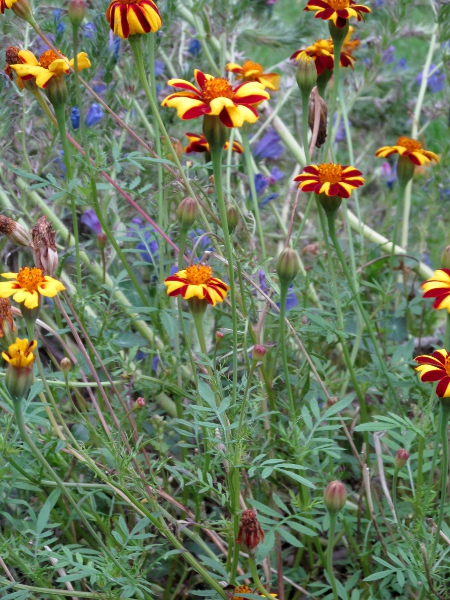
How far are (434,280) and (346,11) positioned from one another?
0.42 metres

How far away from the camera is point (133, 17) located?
2.94 feet

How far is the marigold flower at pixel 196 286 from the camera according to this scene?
89 cm

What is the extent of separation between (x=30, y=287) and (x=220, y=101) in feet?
0.95

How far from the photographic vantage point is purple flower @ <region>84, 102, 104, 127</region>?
143 cm

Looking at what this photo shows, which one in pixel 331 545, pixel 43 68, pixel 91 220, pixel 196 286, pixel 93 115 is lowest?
pixel 331 545

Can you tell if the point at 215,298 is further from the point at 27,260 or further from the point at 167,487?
the point at 27,260

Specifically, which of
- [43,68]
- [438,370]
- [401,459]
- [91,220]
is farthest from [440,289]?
[91,220]

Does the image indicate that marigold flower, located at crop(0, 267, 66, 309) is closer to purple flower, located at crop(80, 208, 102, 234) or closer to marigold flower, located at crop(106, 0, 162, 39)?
marigold flower, located at crop(106, 0, 162, 39)

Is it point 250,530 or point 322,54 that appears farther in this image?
point 322,54

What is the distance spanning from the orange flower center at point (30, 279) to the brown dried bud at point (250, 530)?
34 centimetres

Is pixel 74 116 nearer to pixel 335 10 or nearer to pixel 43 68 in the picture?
pixel 43 68

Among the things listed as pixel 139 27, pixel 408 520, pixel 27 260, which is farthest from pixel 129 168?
pixel 408 520

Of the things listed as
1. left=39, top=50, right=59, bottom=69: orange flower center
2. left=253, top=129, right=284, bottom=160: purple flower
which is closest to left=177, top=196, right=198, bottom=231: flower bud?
left=39, top=50, right=59, bottom=69: orange flower center

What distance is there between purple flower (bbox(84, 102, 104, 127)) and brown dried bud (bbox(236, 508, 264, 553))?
86 cm
